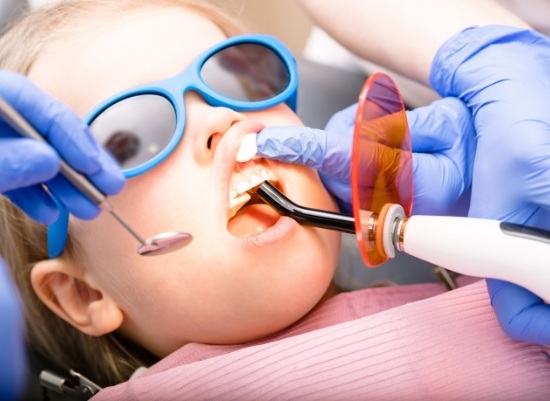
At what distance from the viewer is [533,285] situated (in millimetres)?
730

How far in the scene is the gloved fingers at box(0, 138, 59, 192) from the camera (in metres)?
0.67

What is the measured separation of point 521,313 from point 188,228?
1.38ft

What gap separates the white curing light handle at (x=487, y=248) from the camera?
708mm

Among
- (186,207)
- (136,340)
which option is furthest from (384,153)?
(136,340)

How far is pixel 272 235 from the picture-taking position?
875mm

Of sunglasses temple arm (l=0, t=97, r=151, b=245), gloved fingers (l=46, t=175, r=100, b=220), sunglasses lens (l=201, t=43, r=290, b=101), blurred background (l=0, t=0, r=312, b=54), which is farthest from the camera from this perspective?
blurred background (l=0, t=0, r=312, b=54)

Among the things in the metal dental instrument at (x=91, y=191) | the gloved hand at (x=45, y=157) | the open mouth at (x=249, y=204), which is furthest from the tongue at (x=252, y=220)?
the gloved hand at (x=45, y=157)

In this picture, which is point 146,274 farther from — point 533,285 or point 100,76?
point 533,285

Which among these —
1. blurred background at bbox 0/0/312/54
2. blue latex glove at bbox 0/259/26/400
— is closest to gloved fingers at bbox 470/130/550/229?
blue latex glove at bbox 0/259/26/400

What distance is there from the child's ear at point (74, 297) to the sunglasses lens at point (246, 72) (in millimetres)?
344

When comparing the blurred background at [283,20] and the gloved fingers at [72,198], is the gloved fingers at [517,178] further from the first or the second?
the blurred background at [283,20]

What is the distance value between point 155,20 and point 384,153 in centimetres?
43

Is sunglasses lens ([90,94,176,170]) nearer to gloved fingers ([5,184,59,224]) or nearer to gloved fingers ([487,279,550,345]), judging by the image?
gloved fingers ([5,184,59,224])

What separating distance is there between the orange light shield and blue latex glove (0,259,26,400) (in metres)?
0.36
